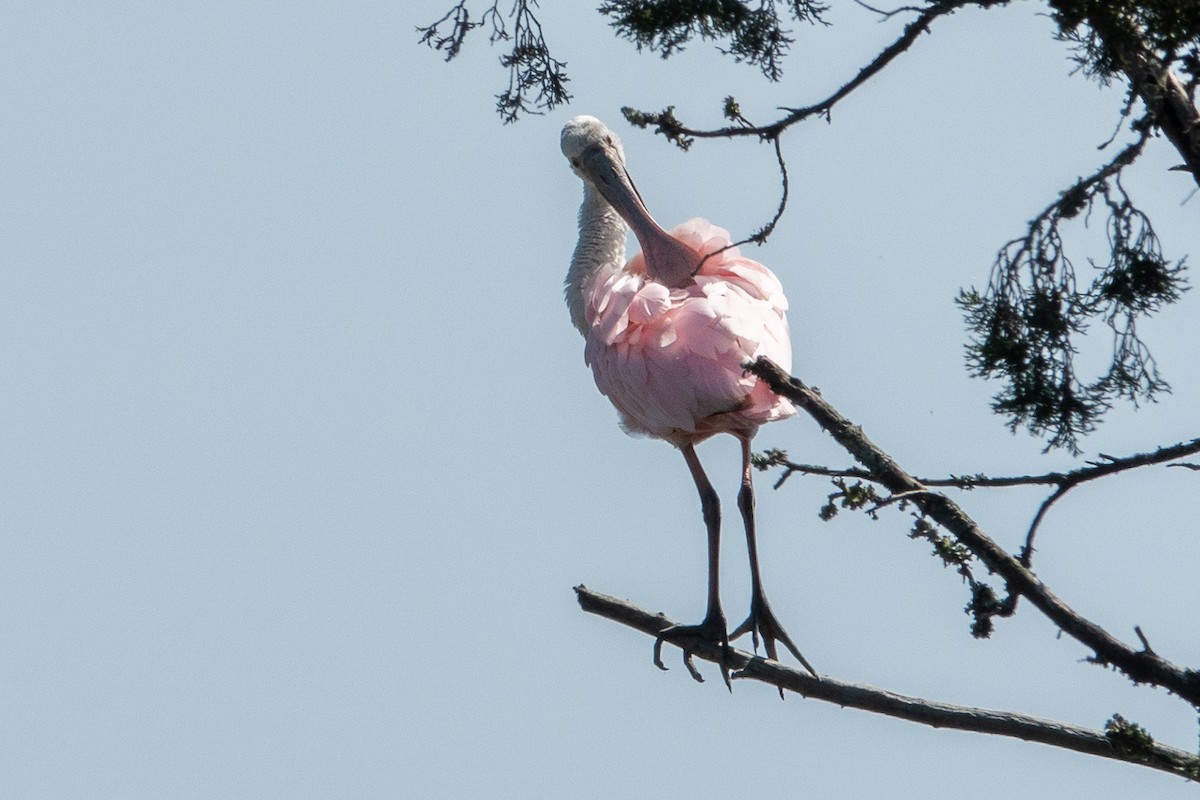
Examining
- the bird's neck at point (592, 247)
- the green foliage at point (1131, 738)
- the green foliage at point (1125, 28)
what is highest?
the bird's neck at point (592, 247)

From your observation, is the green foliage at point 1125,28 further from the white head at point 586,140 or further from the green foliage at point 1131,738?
the white head at point 586,140

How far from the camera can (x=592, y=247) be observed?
10.5 metres

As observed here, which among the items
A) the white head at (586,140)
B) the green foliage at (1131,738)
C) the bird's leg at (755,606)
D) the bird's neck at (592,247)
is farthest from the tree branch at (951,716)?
the white head at (586,140)

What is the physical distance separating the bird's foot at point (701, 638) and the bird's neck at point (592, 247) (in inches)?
84.4

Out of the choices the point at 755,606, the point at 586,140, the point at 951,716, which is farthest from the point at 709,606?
the point at 586,140

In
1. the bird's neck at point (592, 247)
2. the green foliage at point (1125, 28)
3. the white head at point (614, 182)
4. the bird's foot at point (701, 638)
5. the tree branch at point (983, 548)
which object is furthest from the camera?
the bird's neck at point (592, 247)

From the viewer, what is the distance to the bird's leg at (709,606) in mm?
8328

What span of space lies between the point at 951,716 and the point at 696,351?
257 cm

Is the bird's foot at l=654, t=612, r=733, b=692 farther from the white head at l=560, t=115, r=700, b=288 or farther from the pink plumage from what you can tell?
the white head at l=560, t=115, r=700, b=288

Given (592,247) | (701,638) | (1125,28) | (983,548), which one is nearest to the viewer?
(1125,28)

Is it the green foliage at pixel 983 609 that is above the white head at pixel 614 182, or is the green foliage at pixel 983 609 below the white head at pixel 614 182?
below

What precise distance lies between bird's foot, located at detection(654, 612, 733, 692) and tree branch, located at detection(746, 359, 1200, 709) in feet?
5.77

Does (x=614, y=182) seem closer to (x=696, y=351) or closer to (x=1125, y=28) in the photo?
(x=696, y=351)

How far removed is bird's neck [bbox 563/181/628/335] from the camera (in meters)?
10.3
